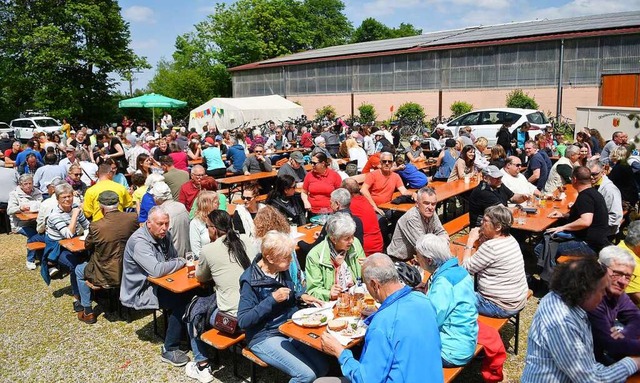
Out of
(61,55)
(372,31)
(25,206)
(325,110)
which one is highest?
(372,31)

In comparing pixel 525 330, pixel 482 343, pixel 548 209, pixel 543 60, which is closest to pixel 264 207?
pixel 482 343

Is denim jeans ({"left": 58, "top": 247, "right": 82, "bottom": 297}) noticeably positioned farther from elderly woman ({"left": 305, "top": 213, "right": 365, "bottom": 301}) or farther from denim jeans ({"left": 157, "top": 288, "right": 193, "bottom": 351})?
elderly woman ({"left": 305, "top": 213, "right": 365, "bottom": 301})

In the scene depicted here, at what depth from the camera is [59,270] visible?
7203 mm

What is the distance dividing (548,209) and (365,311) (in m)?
4.20

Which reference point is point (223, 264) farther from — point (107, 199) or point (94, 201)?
point (94, 201)

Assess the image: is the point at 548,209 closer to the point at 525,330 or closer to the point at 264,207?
the point at 525,330

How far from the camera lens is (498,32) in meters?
31.2

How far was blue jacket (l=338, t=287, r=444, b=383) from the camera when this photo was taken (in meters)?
2.62

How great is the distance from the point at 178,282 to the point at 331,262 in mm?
1480

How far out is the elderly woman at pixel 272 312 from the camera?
3.61m

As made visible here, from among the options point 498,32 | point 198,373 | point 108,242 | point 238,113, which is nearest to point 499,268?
point 198,373

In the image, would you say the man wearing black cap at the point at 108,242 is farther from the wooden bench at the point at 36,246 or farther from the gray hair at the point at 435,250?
the gray hair at the point at 435,250

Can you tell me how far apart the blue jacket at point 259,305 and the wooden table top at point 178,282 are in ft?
3.04

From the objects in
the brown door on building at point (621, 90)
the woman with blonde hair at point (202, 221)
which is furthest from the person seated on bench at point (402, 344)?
the brown door on building at point (621, 90)
